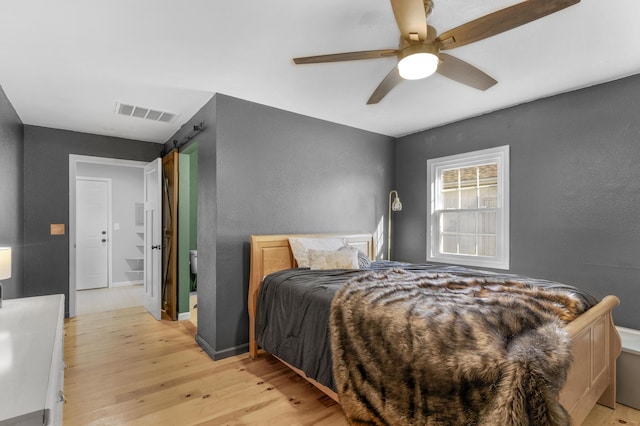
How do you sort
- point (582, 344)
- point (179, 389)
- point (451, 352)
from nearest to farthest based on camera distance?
point (451, 352), point (582, 344), point (179, 389)

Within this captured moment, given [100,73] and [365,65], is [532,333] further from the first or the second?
A: [100,73]

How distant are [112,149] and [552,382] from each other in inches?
Answer: 209

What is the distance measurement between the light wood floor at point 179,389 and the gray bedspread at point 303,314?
25cm

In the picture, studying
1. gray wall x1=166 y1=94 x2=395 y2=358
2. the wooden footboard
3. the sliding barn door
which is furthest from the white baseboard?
the wooden footboard

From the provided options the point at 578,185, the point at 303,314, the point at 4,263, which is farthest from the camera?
the point at 578,185

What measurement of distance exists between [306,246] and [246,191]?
842 mm

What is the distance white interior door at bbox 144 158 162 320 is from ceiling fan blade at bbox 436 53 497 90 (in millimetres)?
3533

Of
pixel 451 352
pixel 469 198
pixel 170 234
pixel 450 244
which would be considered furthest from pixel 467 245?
pixel 170 234

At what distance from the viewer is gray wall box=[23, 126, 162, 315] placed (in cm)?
395

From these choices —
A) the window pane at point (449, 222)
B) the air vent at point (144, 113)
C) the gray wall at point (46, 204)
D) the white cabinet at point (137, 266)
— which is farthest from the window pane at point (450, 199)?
the white cabinet at point (137, 266)

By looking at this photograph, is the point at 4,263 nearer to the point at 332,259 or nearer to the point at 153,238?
the point at 153,238

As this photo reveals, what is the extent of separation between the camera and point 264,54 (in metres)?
2.39

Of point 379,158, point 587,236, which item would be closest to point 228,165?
point 379,158

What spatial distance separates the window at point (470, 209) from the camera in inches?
144
